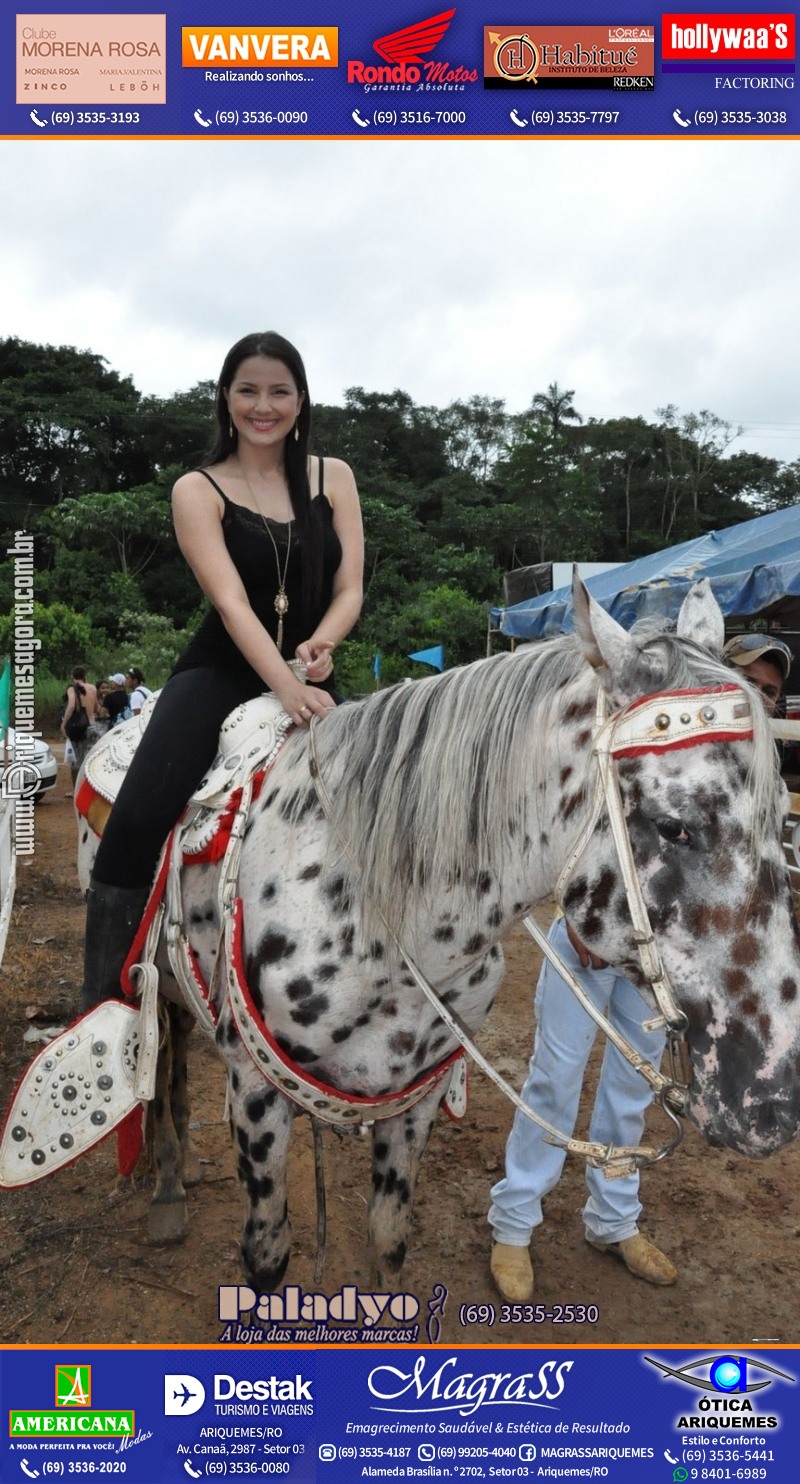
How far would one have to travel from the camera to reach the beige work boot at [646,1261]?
9.23ft

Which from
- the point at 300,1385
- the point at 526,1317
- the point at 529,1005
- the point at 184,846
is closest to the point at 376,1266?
the point at 300,1385

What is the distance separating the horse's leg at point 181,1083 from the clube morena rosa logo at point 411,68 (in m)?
3.07

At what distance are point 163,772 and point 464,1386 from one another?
1735 millimetres

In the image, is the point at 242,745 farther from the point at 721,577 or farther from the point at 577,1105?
the point at 721,577

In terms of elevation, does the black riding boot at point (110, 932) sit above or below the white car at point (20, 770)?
below

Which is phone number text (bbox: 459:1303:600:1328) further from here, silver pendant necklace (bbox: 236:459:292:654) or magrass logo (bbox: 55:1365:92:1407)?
silver pendant necklace (bbox: 236:459:292:654)

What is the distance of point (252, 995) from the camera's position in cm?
195

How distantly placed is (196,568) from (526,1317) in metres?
2.50

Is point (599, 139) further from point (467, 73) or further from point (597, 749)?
point (597, 749)

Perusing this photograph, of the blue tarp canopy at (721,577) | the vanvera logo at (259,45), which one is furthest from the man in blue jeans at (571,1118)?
the blue tarp canopy at (721,577)

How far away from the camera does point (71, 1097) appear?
2.21 meters

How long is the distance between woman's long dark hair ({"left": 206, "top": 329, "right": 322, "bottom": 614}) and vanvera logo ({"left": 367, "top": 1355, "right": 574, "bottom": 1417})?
2027 mm

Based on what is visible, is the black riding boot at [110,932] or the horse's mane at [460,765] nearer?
the horse's mane at [460,765]

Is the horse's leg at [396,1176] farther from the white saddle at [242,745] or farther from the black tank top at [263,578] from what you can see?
the black tank top at [263,578]
